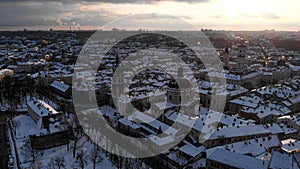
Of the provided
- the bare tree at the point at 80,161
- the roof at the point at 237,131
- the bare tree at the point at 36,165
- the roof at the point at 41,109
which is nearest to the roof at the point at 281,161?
the roof at the point at 237,131

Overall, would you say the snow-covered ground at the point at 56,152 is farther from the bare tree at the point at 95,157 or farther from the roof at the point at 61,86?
the roof at the point at 61,86

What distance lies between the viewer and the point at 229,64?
94.5 metres

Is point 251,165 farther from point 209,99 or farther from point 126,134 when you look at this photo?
point 209,99

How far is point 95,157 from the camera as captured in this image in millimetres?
29766

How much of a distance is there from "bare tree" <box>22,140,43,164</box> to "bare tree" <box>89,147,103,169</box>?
609 cm

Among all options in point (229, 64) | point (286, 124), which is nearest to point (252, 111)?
point (286, 124)

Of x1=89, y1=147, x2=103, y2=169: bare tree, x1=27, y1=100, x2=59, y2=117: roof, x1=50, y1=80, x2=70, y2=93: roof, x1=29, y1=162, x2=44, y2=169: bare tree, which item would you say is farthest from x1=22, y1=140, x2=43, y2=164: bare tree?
x1=50, y1=80, x2=70, y2=93: roof

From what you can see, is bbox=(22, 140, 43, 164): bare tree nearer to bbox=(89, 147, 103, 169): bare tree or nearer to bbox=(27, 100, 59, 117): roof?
bbox=(27, 100, 59, 117): roof

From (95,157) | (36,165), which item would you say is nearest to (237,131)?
(95,157)

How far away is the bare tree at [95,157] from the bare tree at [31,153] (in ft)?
20.0

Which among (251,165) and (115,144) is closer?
(251,165)

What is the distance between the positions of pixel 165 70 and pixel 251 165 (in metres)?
58.3

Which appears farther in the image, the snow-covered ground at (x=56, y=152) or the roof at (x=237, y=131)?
the roof at (x=237, y=131)

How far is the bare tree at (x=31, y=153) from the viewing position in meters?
32.1
